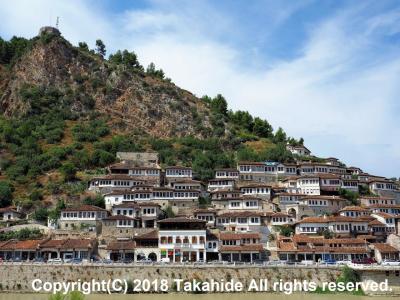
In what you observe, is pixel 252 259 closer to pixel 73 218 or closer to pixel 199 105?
pixel 73 218

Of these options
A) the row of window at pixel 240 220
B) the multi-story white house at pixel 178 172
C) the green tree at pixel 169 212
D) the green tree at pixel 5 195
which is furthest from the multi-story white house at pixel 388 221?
the green tree at pixel 5 195

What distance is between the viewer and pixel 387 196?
76688 millimetres

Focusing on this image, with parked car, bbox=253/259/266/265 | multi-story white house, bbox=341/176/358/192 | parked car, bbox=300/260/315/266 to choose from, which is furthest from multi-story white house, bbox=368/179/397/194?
parked car, bbox=253/259/266/265

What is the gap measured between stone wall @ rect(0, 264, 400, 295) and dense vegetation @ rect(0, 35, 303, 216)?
50.6 ft

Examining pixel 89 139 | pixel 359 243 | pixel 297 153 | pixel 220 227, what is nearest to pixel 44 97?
pixel 89 139

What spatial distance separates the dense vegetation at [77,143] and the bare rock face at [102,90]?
1.06 m

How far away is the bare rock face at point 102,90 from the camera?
111812mm

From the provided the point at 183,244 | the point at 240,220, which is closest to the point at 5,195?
the point at 183,244

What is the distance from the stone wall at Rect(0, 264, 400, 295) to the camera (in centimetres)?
4994

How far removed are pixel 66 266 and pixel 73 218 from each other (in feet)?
41.4

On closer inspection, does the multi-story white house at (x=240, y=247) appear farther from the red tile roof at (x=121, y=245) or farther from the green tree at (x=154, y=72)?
the green tree at (x=154, y=72)

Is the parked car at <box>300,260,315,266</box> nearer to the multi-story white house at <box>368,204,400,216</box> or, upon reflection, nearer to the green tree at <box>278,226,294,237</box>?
the green tree at <box>278,226,294,237</box>

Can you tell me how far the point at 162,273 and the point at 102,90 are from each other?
243 feet

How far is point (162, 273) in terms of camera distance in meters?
50.1
